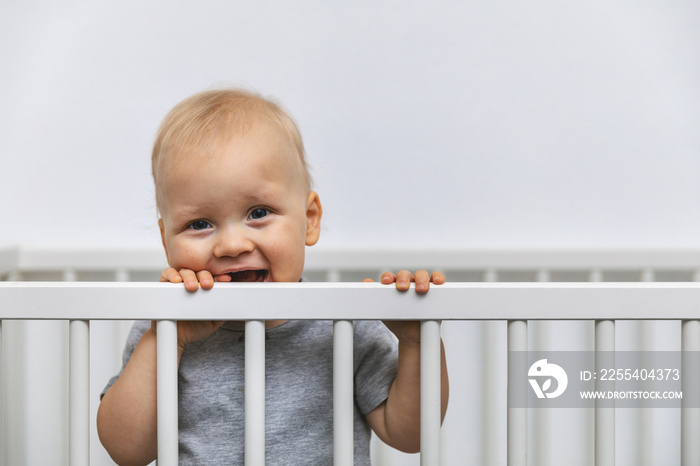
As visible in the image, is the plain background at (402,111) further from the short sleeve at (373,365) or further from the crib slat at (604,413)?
the crib slat at (604,413)

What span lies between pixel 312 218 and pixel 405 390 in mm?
252

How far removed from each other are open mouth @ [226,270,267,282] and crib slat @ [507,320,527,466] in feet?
0.93

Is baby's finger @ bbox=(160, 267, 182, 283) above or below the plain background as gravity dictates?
below

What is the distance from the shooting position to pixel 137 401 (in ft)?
2.39

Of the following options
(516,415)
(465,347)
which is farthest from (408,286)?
(465,347)

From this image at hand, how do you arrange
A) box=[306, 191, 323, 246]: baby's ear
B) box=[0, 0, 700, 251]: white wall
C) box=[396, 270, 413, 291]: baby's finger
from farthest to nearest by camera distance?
1. box=[0, 0, 700, 251]: white wall
2. box=[306, 191, 323, 246]: baby's ear
3. box=[396, 270, 413, 291]: baby's finger

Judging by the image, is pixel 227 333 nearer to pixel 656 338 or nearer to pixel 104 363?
pixel 104 363

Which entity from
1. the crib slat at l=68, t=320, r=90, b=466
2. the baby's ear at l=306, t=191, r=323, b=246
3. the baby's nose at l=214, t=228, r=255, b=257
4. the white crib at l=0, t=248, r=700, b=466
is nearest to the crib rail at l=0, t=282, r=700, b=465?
the crib slat at l=68, t=320, r=90, b=466

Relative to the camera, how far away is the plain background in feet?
4.80

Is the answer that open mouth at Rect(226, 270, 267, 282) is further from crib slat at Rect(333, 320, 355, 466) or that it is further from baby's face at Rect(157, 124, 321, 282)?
crib slat at Rect(333, 320, 355, 466)

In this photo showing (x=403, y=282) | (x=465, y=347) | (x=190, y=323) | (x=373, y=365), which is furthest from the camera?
(x=465, y=347)

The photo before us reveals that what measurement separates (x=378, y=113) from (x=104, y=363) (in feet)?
2.26

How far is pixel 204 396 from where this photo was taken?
2.72 feet

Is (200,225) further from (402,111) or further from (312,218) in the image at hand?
(402,111)
